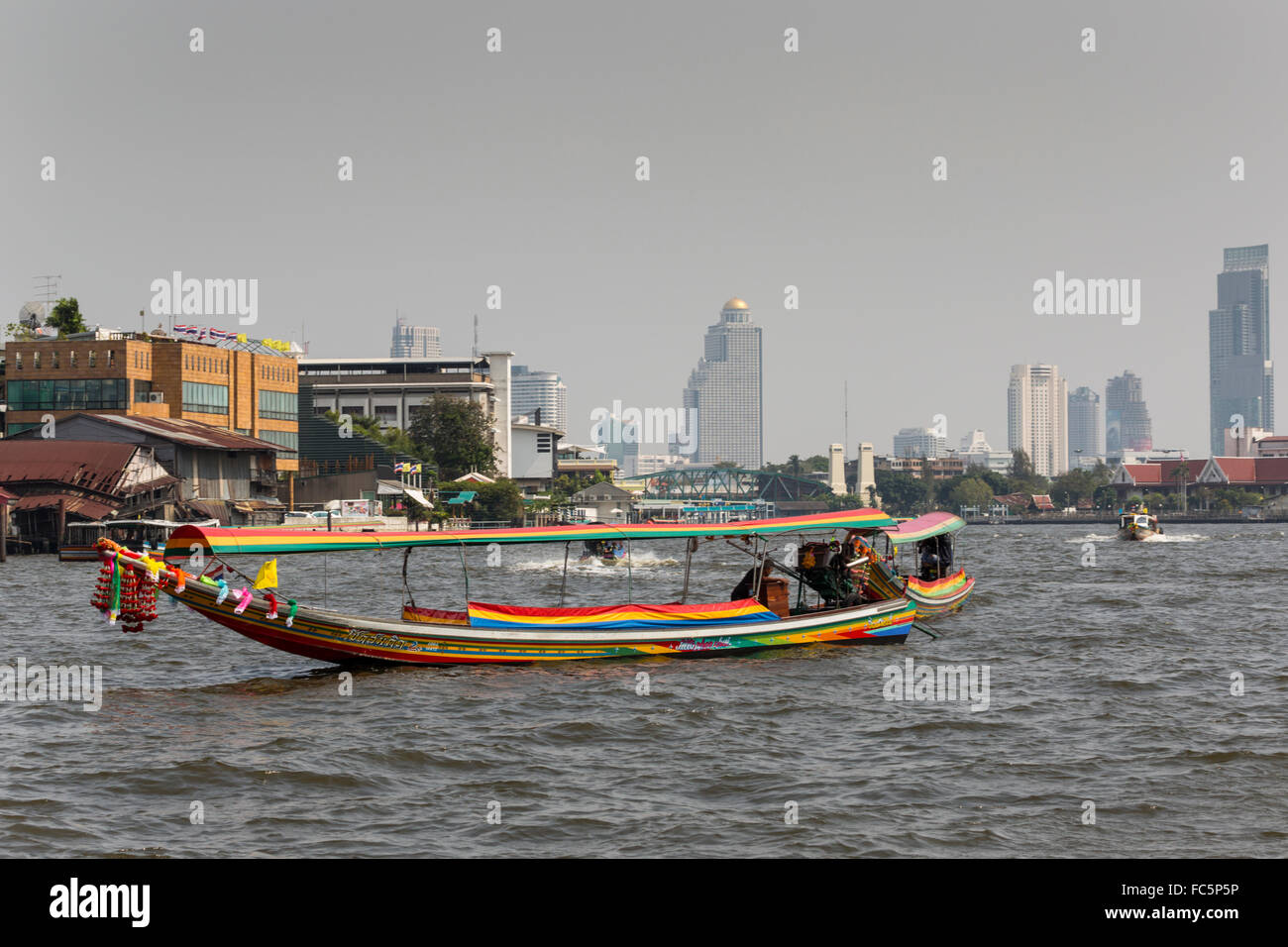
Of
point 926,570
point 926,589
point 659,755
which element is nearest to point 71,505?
point 926,570

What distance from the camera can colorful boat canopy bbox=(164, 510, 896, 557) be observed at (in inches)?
771

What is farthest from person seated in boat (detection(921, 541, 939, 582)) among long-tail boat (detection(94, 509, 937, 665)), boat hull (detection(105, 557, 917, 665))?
boat hull (detection(105, 557, 917, 665))

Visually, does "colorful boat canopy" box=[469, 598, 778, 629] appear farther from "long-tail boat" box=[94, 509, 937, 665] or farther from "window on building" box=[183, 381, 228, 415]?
"window on building" box=[183, 381, 228, 415]

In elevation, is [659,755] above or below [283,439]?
below

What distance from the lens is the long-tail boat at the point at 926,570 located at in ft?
97.1

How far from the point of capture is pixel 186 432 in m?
74.7

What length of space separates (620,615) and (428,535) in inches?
155

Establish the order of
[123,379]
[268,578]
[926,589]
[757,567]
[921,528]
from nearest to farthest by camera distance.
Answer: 1. [268,578]
2. [757,567]
3. [926,589]
4. [921,528]
5. [123,379]

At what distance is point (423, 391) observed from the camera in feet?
426

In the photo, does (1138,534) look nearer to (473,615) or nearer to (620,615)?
(620,615)

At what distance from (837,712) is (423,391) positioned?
376 feet

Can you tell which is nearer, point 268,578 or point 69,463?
point 268,578
